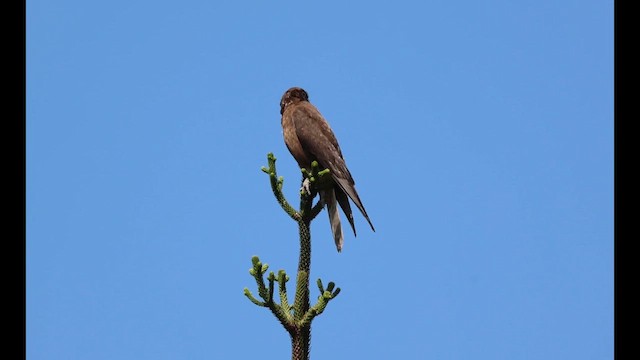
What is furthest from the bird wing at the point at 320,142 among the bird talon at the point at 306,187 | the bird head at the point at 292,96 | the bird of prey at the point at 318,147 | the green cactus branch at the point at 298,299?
the green cactus branch at the point at 298,299

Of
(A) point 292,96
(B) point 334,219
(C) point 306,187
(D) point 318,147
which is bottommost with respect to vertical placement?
(C) point 306,187

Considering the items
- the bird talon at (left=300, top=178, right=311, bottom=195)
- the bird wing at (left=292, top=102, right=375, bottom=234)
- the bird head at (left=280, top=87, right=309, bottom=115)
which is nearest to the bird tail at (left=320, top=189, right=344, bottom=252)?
the bird wing at (left=292, top=102, right=375, bottom=234)

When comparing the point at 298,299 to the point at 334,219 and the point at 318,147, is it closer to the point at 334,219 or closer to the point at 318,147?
the point at 334,219

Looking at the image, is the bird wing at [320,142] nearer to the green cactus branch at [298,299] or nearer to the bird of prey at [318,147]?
the bird of prey at [318,147]

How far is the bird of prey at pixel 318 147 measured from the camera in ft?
20.6

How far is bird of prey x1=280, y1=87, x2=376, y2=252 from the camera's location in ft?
20.6

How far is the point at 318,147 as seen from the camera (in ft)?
23.9

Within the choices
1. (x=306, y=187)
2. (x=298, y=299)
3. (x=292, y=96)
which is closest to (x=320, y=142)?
(x=292, y=96)
